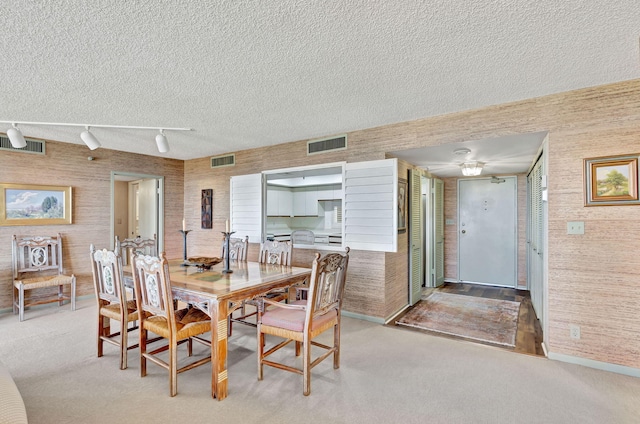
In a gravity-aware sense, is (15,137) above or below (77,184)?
above

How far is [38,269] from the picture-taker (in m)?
4.34

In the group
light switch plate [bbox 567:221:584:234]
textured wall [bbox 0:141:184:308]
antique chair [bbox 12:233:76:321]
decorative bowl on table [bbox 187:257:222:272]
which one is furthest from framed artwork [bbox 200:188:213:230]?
light switch plate [bbox 567:221:584:234]

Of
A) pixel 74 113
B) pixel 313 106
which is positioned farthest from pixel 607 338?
pixel 74 113

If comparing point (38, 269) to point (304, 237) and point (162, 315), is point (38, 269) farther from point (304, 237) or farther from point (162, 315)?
point (304, 237)

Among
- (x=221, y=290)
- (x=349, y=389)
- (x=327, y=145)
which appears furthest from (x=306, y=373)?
(x=327, y=145)

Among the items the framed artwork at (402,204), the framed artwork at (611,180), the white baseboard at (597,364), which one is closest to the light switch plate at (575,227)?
the framed artwork at (611,180)

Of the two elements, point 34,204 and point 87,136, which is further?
point 34,204

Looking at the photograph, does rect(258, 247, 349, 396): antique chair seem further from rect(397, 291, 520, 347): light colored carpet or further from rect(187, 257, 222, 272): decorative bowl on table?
rect(397, 291, 520, 347): light colored carpet

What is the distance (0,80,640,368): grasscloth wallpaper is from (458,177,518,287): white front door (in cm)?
235

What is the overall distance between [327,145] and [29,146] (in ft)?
13.4

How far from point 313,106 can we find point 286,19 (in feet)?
4.56

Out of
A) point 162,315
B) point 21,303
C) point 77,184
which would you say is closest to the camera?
point 162,315

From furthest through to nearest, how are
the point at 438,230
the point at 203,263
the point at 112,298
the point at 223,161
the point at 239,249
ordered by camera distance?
1. the point at 438,230
2. the point at 223,161
3. the point at 239,249
4. the point at 203,263
5. the point at 112,298

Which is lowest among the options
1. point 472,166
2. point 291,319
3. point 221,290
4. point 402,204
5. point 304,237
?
point 291,319
